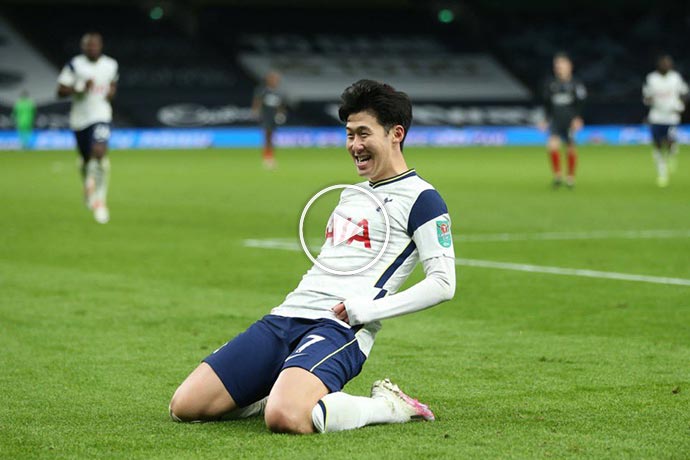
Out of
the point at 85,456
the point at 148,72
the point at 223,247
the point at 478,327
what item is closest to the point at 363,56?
the point at 148,72

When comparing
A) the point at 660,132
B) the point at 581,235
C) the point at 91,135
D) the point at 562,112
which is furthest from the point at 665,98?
the point at 91,135

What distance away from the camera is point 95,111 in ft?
57.8

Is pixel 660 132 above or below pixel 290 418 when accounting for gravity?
above

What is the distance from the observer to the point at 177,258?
13.2 meters

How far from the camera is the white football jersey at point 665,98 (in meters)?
25.7

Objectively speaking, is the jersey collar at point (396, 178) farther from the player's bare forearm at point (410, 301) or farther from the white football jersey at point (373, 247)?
the player's bare forearm at point (410, 301)

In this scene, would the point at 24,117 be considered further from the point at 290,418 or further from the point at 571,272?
the point at 290,418

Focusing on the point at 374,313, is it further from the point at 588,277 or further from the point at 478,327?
the point at 588,277

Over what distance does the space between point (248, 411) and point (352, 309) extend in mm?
828

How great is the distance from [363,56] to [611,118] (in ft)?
37.7

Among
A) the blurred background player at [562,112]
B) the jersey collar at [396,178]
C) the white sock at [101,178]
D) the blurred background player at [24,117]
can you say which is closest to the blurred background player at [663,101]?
the blurred background player at [562,112]

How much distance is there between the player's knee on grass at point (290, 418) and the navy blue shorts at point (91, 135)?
1240 centimetres

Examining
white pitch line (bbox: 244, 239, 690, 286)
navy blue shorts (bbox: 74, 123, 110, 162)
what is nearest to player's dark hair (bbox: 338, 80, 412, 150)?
white pitch line (bbox: 244, 239, 690, 286)

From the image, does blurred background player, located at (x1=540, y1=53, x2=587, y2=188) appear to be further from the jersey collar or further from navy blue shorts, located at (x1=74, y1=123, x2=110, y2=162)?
the jersey collar
